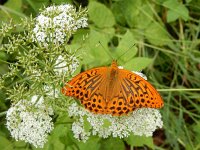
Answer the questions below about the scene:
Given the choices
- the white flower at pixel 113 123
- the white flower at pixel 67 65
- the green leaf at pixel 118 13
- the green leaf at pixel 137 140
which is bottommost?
the green leaf at pixel 137 140

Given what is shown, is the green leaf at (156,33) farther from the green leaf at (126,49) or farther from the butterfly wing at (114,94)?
the butterfly wing at (114,94)

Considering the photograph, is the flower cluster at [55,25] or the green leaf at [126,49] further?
the green leaf at [126,49]

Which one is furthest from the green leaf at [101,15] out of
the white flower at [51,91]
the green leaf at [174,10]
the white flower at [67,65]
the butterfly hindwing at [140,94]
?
the butterfly hindwing at [140,94]

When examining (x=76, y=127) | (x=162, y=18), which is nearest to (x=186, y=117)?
(x=162, y=18)

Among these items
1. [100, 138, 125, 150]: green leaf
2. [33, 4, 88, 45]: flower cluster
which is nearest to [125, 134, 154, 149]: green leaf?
[100, 138, 125, 150]: green leaf

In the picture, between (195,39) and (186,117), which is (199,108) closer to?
(186,117)

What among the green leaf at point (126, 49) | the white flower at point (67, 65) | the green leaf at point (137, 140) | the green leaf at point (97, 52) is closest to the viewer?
the white flower at point (67, 65)

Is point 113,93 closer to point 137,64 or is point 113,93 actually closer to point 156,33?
point 137,64
